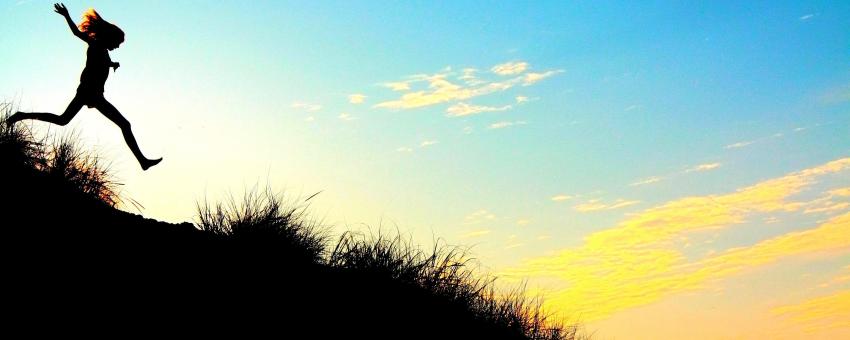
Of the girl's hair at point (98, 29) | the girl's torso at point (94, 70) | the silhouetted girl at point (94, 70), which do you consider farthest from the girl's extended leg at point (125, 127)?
the girl's hair at point (98, 29)

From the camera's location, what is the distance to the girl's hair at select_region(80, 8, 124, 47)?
29.7 feet

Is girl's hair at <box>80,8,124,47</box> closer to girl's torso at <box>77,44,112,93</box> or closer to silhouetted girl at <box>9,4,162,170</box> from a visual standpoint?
silhouetted girl at <box>9,4,162,170</box>

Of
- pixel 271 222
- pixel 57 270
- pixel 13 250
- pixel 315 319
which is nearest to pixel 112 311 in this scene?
pixel 57 270

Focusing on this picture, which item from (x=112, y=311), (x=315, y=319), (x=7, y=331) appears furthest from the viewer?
(x=315, y=319)

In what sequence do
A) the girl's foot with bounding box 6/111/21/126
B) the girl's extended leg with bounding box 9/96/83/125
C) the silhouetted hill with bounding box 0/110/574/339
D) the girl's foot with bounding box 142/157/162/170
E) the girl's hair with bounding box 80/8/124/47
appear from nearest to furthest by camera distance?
the silhouetted hill with bounding box 0/110/574/339 < the girl's foot with bounding box 6/111/21/126 < the girl's extended leg with bounding box 9/96/83/125 < the girl's hair with bounding box 80/8/124/47 < the girl's foot with bounding box 142/157/162/170

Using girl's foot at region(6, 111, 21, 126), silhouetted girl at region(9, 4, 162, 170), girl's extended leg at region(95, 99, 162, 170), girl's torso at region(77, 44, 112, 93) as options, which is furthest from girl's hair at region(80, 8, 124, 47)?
girl's foot at region(6, 111, 21, 126)

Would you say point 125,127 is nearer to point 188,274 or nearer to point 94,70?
point 94,70

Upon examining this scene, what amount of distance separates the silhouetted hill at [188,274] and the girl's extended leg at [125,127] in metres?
0.45

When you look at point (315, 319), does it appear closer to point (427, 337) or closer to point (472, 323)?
point (427, 337)

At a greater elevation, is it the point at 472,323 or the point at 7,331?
the point at 472,323

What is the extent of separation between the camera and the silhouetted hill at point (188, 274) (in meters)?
5.98

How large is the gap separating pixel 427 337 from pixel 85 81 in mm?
4719

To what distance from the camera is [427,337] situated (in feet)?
25.8

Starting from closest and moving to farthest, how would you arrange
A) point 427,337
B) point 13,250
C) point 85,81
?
point 13,250, point 427,337, point 85,81
